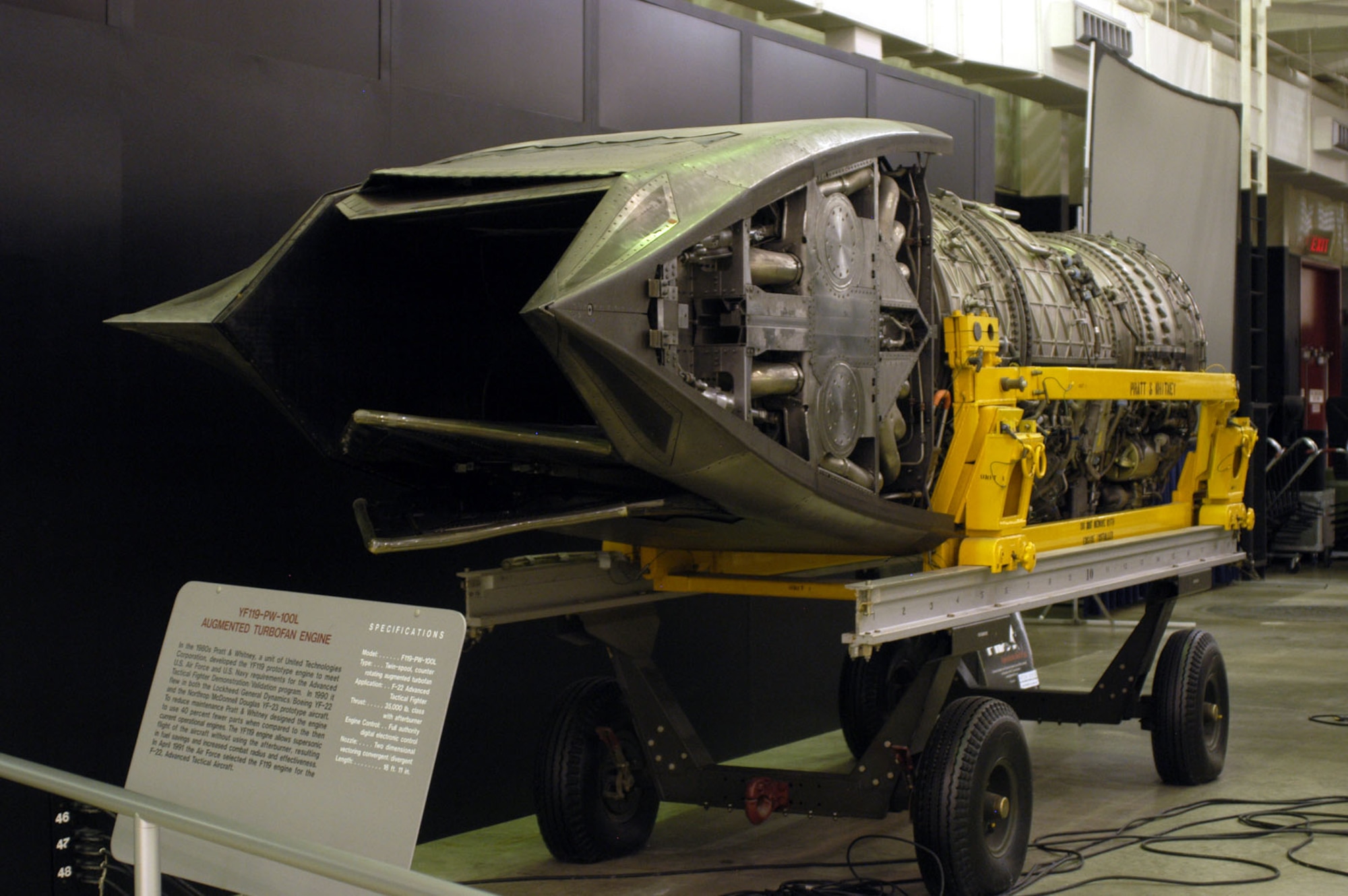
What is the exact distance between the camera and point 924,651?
23.1ft

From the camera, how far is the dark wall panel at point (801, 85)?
812 centimetres

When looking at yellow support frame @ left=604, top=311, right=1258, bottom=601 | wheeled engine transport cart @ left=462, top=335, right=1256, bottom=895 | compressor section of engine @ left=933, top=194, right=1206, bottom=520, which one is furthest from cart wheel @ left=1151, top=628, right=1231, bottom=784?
yellow support frame @ left=604, top=311, right=1258, bottom=601

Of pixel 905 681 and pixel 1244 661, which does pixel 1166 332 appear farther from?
pixel 1244 661

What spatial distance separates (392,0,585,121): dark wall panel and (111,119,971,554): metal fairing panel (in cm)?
140

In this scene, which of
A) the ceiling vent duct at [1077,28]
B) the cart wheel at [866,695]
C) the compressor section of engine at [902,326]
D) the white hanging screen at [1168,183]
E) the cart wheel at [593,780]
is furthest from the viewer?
the ceiling vent duct at [1077,28]

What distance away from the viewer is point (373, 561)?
242 inches

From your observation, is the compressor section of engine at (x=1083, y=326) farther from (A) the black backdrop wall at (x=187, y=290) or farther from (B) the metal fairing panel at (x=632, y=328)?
(A) the black backdrop wall at (x=187, y=290)

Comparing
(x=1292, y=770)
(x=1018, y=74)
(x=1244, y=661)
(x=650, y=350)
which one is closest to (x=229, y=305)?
(x=650, y=350)

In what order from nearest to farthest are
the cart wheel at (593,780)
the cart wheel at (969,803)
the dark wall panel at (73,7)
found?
the dark wall panel at (73,7), the cart wheel at (969,803), the cart wheel at (593,780)

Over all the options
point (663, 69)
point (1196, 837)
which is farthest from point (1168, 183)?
point (1196, 837)

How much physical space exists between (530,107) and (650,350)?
323cm

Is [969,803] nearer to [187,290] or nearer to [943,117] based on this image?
[187,290]

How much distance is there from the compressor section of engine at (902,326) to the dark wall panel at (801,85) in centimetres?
154

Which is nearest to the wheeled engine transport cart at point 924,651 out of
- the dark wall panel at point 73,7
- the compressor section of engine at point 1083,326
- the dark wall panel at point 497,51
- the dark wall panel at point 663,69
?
the compressor section of engine at point 1083,326
